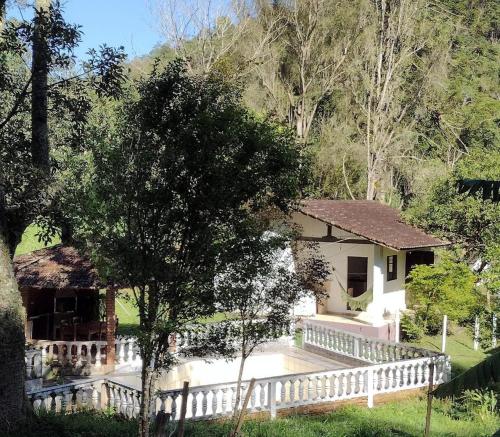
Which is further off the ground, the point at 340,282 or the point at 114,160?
the point at 114,160

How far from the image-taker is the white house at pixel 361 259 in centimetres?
2158

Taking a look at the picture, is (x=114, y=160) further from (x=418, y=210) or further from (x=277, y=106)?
(x=277, y=106)

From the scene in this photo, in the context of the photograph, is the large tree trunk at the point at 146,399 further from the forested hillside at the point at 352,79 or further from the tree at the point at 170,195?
the forested hillside at the point at 352,79

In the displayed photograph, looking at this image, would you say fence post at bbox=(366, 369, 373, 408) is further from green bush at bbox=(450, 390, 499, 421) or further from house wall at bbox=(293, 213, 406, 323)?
house wall at bbox=(293, 213, 406, 323)

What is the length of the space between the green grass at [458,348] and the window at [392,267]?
9.32 feet

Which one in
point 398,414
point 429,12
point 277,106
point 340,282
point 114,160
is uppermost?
point 429,12

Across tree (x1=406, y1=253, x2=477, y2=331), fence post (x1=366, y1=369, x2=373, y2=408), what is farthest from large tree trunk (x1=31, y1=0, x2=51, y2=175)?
tree (x1=406, y1=253, x2=477, y2=331)

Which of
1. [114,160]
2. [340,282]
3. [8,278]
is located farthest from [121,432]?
[340,282]

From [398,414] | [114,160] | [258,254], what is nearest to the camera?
[114,160]

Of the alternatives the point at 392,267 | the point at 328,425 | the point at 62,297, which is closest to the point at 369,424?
the point at 328,425

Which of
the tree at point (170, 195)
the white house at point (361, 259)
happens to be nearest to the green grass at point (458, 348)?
the white house at point (361, 259)

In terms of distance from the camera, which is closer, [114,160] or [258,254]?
[114,160]

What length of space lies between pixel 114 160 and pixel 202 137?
111cm

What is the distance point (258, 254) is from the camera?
8.85 meters
